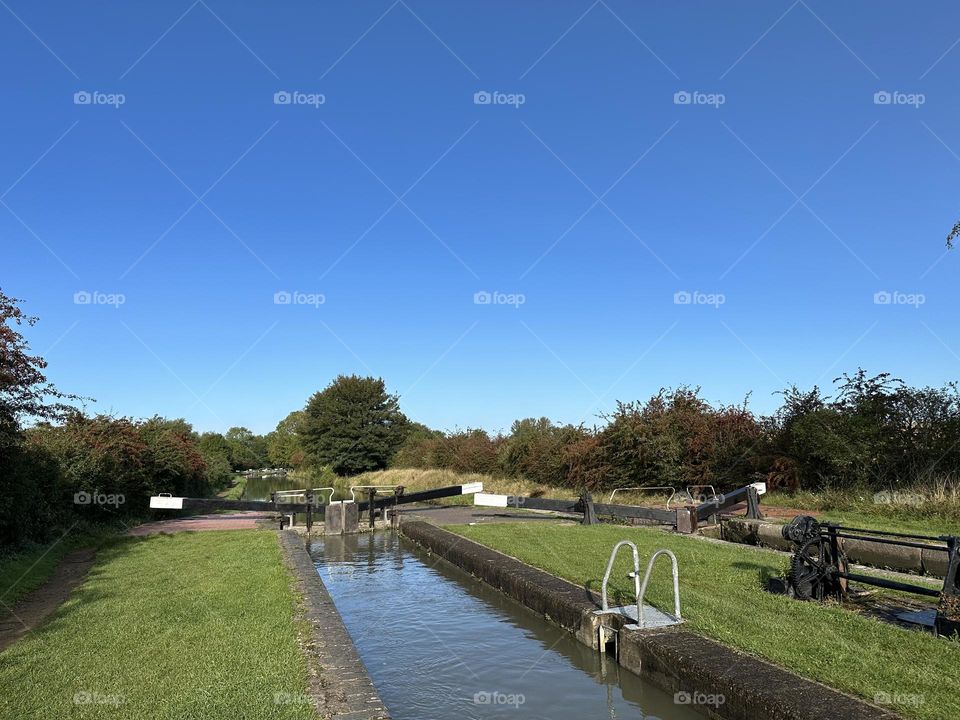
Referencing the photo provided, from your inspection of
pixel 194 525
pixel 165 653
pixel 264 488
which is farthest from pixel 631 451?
pixel 264 488

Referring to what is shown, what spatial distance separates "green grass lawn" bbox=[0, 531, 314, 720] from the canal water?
47.3 inches

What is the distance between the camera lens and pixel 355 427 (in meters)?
59.3

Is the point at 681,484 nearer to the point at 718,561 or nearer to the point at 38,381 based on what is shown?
the point at 718,561

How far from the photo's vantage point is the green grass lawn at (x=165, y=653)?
A: 4.74 meters

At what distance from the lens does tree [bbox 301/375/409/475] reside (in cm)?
5894

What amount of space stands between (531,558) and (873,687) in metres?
7.02

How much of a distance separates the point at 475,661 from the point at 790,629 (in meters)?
3.24

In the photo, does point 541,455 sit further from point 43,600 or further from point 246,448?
point 246,448

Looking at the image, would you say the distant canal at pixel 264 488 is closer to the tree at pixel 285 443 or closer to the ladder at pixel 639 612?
the tree at pixel 285 443

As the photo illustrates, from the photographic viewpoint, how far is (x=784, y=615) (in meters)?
6.76

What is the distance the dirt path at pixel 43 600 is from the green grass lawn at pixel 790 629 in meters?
6.79

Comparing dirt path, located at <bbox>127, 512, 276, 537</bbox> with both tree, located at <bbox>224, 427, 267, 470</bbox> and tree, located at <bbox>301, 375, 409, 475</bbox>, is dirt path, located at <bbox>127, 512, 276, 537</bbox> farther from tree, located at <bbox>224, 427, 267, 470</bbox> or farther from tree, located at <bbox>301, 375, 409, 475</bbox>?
tree, located at <bbox>224, 427, 267, 470</bbox>

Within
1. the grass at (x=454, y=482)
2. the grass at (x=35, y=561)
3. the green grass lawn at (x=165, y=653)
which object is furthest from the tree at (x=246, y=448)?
the green grass lawn at (x=165, y=653)

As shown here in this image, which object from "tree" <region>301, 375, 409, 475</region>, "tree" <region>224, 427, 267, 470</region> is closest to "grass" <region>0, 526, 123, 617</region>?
"tree" <region>301, 375, 409, 475</region>
